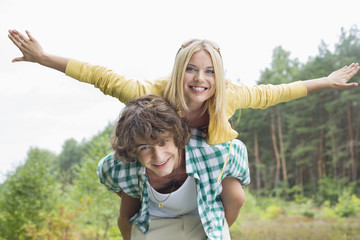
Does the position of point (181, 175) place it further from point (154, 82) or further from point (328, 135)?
A: point (328, 135)

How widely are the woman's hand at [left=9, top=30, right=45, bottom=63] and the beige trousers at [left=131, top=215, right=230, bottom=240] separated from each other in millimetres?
1236

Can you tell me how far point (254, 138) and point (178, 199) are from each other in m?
17.4

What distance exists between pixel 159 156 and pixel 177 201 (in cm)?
38

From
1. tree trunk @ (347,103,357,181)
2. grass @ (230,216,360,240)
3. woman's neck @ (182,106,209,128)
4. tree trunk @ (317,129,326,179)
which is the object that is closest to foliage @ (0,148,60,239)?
grass @ (230,216,360,240)

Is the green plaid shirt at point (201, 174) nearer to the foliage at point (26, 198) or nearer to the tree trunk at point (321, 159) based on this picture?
the foliage at point (26, 198)

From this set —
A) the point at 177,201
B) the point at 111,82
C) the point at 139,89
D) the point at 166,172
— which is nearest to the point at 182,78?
the point at 139,89

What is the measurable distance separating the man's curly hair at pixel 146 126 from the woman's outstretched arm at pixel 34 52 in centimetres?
59

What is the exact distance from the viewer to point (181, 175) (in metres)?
2.22

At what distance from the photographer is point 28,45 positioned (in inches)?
92.3

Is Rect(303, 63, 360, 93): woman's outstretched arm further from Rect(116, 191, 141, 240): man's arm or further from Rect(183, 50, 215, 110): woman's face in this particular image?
Rect(116, 191, 141, 240): man's arm

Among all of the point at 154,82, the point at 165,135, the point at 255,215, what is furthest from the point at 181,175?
the point at 255,215

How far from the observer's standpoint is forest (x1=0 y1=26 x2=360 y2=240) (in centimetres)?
592

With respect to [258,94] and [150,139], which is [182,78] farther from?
[258,94]

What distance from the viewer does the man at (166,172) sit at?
1.95 m
